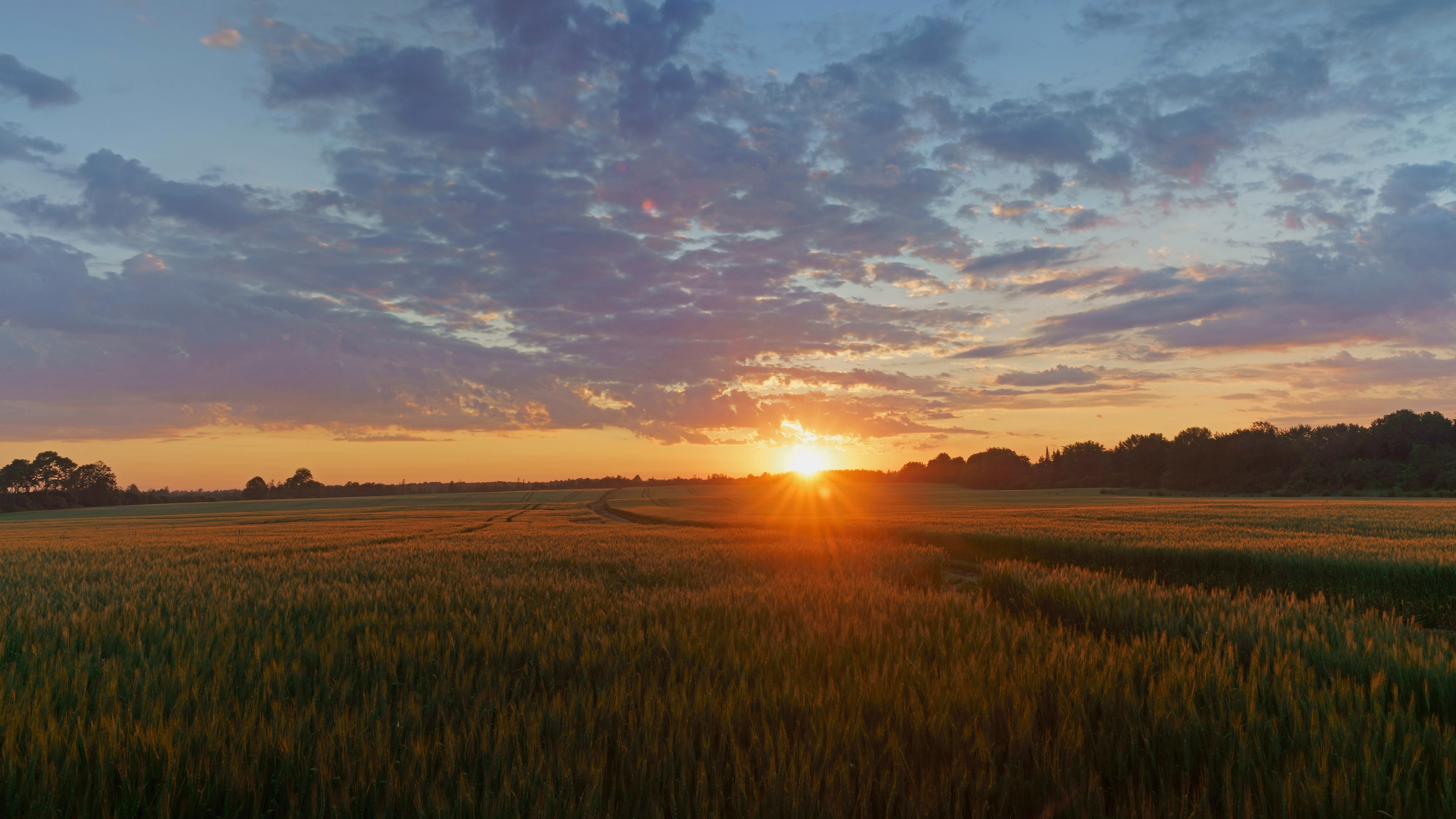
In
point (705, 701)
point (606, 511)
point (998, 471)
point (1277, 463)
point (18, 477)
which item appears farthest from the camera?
point (998, 471)

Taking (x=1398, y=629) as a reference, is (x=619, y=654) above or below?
above

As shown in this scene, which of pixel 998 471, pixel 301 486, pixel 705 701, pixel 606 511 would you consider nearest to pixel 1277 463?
pixel 998 471

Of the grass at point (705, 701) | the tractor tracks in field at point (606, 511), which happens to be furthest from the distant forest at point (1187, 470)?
the grass at point (705, 701)

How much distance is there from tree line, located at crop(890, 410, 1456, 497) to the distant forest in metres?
0.16

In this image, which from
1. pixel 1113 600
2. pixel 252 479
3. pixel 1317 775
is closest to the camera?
pixel 1317 775

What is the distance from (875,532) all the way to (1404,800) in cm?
2700

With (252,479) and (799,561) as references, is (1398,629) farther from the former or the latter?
(252,479)

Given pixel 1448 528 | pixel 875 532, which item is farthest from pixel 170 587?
pixel 1448 528

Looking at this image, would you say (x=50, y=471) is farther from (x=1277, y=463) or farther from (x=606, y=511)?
(x=1277, y=463)

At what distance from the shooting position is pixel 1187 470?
336 ft

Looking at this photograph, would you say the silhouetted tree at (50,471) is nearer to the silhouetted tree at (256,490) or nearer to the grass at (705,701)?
the silhouetted tree at (256,490)

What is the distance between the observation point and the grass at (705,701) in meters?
2.92

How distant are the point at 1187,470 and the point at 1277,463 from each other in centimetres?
1134

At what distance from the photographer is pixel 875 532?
96.7 ft
